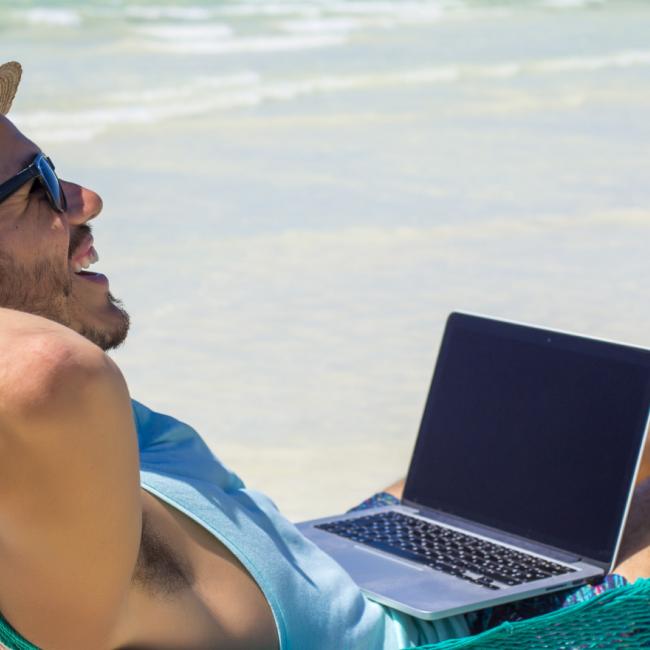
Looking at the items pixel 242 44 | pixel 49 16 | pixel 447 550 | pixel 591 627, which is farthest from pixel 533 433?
pixel 49 16

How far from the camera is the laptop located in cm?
219

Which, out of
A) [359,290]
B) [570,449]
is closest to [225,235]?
[359,290]

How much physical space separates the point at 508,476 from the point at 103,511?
124 cm

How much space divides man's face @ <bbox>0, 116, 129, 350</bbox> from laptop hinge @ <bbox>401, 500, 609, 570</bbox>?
0.78 metres

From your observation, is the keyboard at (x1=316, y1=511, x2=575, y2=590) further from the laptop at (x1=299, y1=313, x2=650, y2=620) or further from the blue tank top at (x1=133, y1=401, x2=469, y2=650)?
the blue tank top at (x1=133, y1=401, x2=469, y2=650)

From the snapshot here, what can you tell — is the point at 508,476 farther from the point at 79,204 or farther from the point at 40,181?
the point at 40,181

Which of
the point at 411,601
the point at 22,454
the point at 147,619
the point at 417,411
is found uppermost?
the point at 22,454

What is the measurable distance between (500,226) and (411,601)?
16.6 feet

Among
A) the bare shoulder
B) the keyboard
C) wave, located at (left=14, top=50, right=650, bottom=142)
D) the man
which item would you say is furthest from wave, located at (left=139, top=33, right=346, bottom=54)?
the bare shoulder

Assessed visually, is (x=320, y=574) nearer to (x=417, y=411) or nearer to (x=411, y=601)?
(x=411, y=601)

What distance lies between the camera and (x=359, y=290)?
5969 mm

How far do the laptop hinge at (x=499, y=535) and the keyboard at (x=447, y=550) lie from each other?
0.11 feet

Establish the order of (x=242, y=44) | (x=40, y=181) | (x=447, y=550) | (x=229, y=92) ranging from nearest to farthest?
(x=40, y=181) < (x=447, y=550) < (x=229, y=92) < (x=242, y=44)

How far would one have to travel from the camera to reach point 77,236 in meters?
2.02
